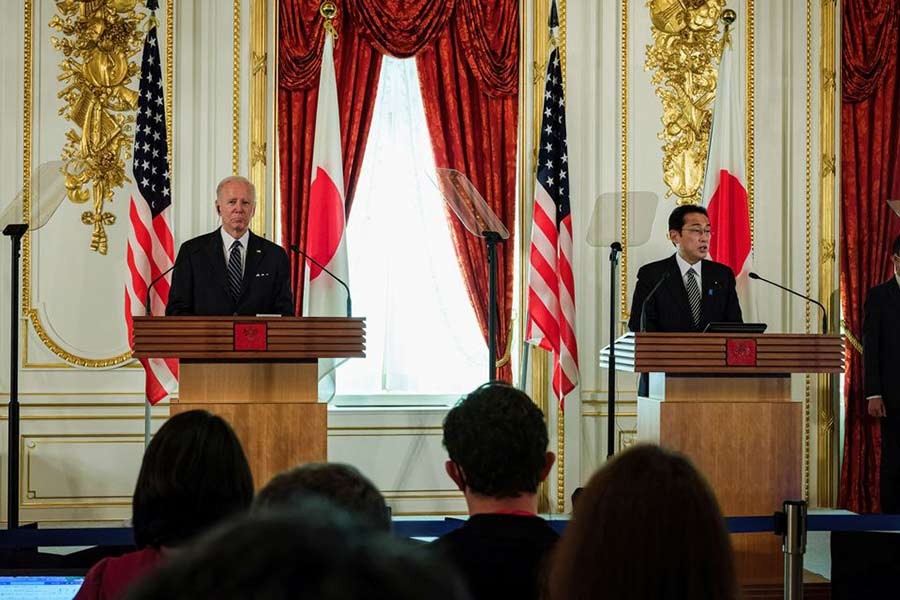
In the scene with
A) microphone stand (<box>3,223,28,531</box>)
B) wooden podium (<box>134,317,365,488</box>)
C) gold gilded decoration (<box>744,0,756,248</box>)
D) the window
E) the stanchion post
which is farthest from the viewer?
gold gilded decoration (<box>744,0,756,248</box>)

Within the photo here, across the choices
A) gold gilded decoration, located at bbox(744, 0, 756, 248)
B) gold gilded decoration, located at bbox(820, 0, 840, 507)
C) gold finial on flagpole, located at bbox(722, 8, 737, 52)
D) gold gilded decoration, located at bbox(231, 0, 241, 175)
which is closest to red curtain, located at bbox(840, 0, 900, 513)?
gold gilded decoration, located at bbox(820, 0, 840, 507)

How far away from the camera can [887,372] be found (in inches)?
272

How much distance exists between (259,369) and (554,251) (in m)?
Answer: 2.50

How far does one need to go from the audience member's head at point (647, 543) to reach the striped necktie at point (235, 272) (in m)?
4.25

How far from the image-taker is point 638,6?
24.8 ft

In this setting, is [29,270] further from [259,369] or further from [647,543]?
[647,543]

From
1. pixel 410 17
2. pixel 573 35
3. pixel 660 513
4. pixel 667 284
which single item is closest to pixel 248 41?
pixel 410 17

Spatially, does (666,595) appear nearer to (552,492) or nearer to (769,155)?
(552,492)

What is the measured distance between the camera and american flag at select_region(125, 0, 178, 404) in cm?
652

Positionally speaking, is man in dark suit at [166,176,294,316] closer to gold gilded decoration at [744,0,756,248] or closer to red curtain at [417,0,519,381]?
red curtain at [417,0,519,381]

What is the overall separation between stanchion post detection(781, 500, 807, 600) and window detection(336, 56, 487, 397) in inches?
155

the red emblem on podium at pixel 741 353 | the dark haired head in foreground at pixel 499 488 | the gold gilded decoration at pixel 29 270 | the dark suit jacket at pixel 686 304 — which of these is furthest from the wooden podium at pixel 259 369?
the dark haired head in foreground at pixel 499 488

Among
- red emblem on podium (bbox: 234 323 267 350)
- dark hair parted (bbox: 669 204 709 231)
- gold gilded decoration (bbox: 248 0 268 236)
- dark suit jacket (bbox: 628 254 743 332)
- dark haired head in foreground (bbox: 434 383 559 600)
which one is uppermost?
gold gilded decoration (bbox: 248 0 268 236)

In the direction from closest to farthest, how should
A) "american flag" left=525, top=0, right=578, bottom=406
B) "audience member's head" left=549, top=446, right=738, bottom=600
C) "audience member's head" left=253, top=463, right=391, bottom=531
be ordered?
"audience member's head" left=549, top=446, right=738, bottom=600
"audience member's head" left=253, top=463, right=391, bottom=531
"american flag" left=525, top=0, right=578, bottom=406
